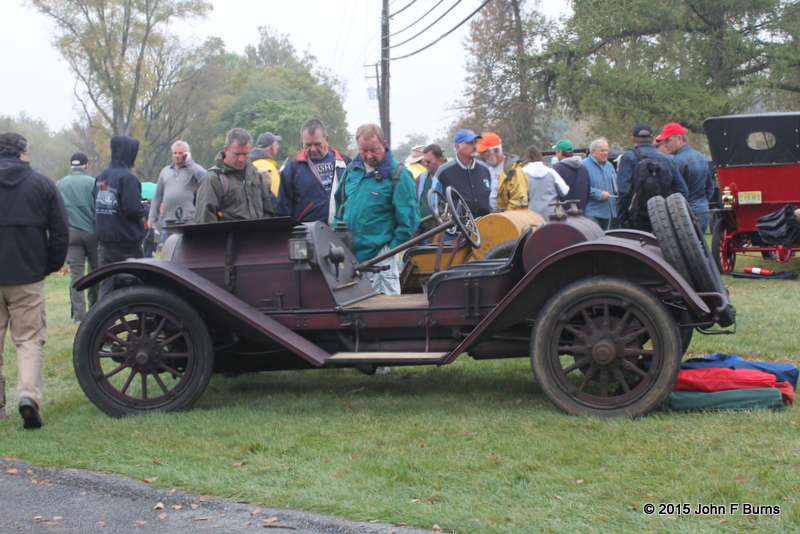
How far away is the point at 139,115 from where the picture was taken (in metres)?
46.8

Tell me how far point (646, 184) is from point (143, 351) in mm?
5468

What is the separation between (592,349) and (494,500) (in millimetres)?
1397

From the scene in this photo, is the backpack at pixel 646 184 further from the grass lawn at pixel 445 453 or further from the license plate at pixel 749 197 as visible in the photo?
the license plate at pixel 749 197

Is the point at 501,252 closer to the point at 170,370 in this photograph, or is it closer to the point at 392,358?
the point at 392,358

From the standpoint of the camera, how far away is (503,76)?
1375 inches

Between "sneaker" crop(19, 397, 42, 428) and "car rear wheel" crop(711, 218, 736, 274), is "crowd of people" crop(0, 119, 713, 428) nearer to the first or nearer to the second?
"sneaker" crop(19, 397, 42, 428)

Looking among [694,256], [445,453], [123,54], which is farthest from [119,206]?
[123,54]

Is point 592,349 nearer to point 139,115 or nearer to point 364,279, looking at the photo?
point 364,279

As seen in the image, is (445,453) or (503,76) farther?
(503,76)

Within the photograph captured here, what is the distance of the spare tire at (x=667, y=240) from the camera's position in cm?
450

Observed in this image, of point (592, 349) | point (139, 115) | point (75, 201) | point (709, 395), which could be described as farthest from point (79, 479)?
point (139, 115)

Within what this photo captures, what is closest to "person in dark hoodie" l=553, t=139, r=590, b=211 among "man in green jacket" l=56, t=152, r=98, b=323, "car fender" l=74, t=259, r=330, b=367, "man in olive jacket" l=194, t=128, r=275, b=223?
"man in olive jacket" l=194, t=128, r=275, b=223

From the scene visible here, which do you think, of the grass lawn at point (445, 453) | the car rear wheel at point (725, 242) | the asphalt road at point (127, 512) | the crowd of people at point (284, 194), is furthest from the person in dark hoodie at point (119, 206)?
the car rear wheel at point (725, 242)

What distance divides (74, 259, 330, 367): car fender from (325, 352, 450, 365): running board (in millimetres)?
115
